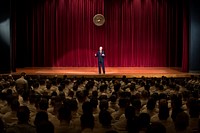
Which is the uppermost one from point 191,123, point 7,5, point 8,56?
point 7,5

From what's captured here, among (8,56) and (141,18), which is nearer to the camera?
(8,56)

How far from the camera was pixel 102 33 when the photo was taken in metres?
22.9

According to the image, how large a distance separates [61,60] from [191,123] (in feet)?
57.1

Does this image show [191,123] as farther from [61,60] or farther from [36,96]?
[61,60]

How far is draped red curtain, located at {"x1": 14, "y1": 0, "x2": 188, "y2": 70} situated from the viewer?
880 inches

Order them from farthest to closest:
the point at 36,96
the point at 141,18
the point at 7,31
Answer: the point at 141,18
the point at 7,31
the point at 36,96

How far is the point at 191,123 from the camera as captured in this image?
18.6ft

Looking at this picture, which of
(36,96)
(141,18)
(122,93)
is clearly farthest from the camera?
(141,18)

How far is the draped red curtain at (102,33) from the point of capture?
22359mm

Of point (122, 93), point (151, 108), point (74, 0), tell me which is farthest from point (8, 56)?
point (151, 108)

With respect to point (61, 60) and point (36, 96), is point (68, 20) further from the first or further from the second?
point (36, 96)

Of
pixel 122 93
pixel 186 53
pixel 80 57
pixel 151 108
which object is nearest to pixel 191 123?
pixel 151 108

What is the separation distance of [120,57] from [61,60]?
11.5ft

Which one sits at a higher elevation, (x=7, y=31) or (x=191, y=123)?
(x=7, y=31)
